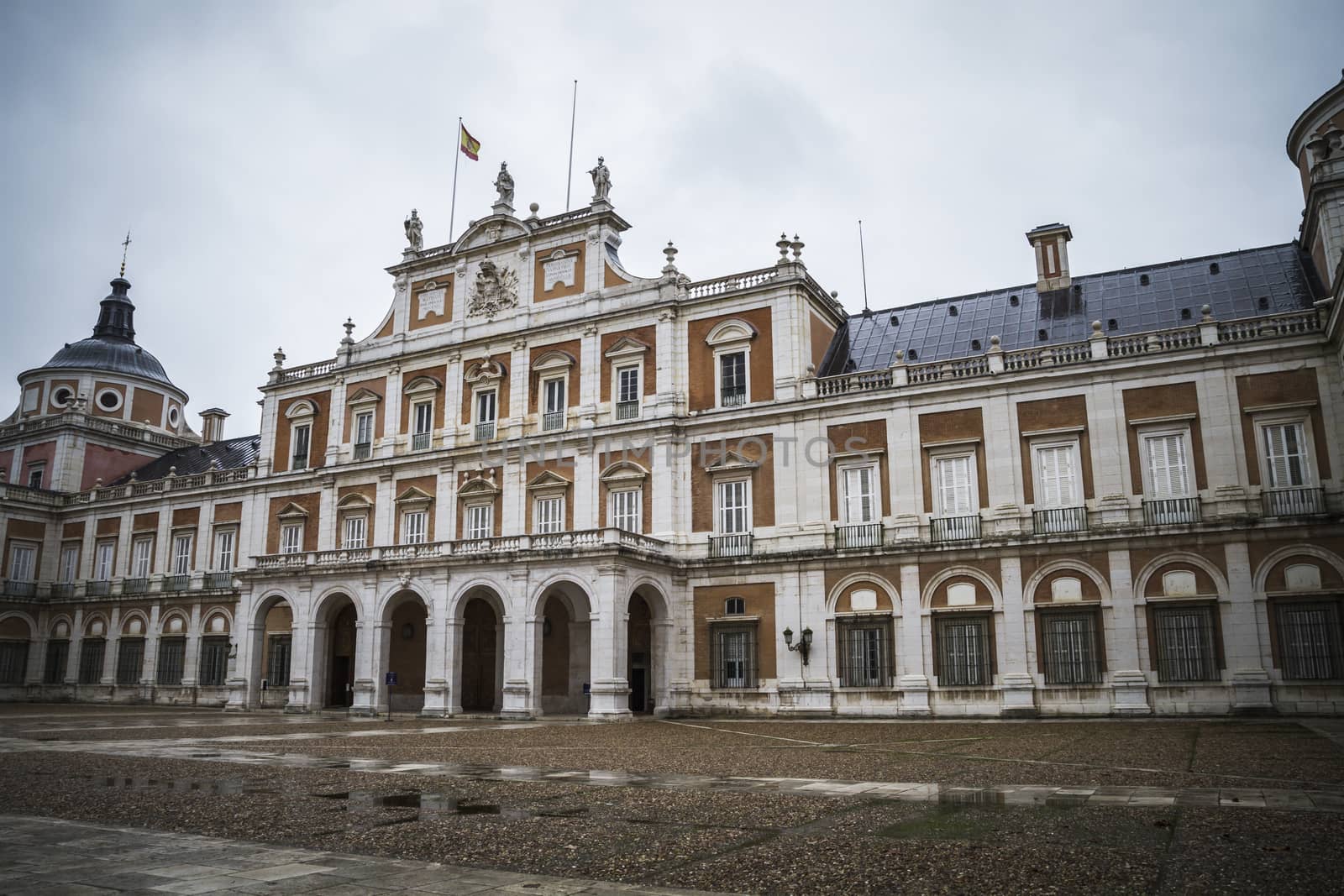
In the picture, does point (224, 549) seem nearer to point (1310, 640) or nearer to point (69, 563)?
point (69, 563)

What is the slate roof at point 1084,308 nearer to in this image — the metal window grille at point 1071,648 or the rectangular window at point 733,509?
the rectangular window at point 733,509

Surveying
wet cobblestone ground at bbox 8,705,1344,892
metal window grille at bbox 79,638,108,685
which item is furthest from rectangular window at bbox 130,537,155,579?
wet cobblestone ground at bbox 8,705,1344,892

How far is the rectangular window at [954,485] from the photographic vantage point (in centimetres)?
3294

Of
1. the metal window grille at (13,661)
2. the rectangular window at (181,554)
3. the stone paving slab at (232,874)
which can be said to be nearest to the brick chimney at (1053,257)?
the stone paving slab at (232,874)

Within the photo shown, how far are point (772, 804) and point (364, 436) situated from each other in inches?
1476

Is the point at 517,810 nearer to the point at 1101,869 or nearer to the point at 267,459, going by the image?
the point at 1101,869

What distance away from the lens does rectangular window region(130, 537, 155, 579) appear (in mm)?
52656

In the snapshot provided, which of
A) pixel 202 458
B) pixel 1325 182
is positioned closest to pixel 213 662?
pixel 202 458

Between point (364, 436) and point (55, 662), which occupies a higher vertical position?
point (364, 436)

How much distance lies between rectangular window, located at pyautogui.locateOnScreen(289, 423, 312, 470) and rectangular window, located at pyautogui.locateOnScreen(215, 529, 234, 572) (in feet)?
17.9

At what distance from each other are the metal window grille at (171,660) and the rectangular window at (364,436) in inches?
554

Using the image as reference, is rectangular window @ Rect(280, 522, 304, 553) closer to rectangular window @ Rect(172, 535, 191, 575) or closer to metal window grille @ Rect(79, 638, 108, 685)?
rectangular window @ Rect(172, 535, 191, 575)

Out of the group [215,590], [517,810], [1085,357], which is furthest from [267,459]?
[517,810]

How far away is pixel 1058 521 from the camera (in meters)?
31.3
